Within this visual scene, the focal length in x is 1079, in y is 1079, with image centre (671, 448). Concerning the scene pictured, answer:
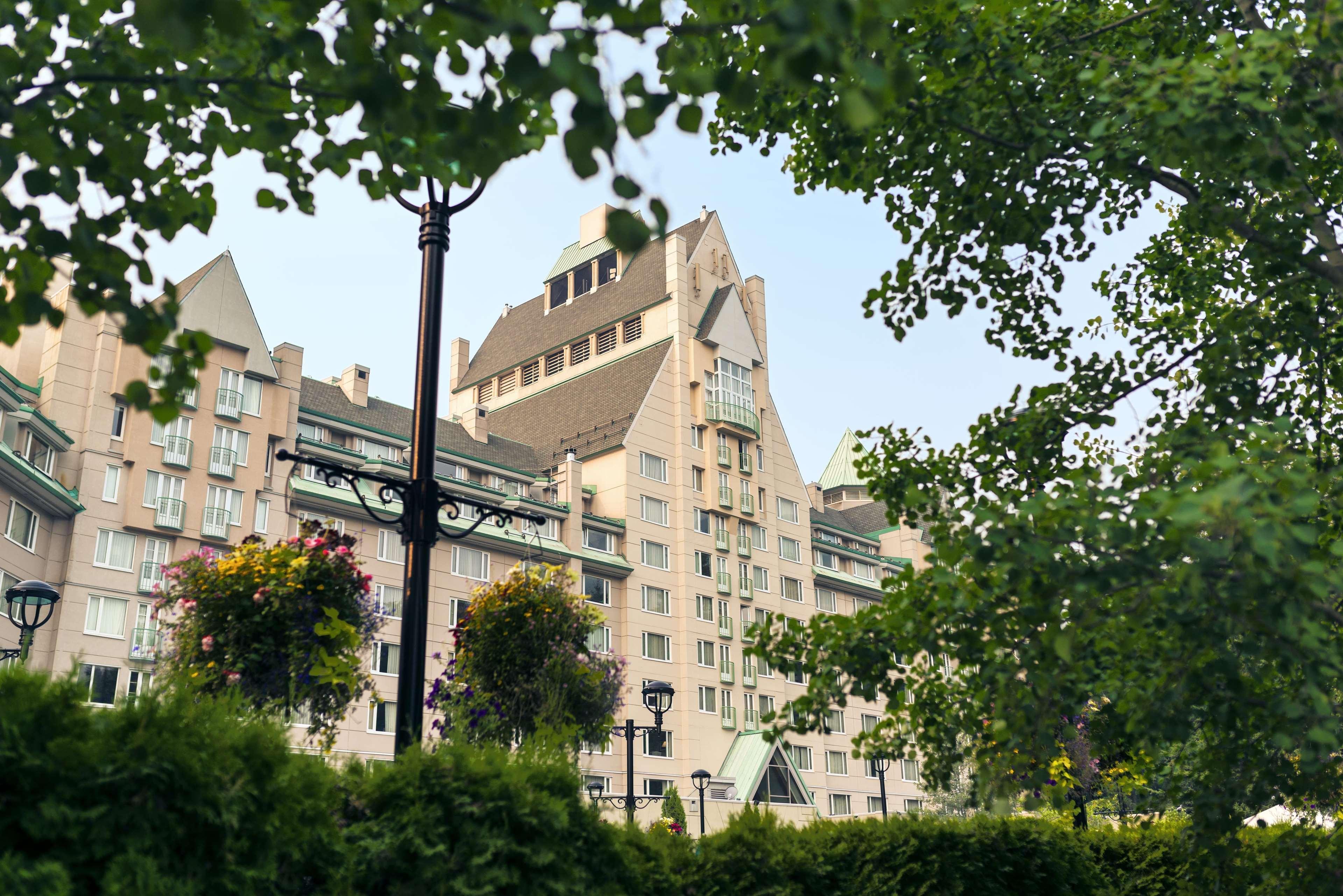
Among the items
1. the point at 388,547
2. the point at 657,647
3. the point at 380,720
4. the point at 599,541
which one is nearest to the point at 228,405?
the point at 388,547

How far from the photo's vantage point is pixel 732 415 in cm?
6341

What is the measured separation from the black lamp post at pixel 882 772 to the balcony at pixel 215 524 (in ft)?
85.2

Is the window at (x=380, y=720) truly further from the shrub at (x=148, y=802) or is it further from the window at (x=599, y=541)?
the shrub at (x=148, y=802)

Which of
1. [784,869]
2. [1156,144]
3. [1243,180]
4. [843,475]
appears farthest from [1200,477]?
[843,475]

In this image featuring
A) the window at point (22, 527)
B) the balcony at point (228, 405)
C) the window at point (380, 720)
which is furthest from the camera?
the window at point (380, 720)

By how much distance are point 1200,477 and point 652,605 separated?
5238 centimetres

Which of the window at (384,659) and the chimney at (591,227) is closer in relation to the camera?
the window at (384,659)

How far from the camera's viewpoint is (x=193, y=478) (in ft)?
137

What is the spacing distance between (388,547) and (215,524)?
26.3ft

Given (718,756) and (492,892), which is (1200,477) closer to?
(492,892)

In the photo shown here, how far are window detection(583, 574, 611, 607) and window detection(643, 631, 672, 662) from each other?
108 inches

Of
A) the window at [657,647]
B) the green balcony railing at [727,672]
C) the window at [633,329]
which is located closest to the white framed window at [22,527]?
the window at [657,647]

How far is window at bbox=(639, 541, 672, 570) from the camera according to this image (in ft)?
189

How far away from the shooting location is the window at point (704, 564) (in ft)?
196
